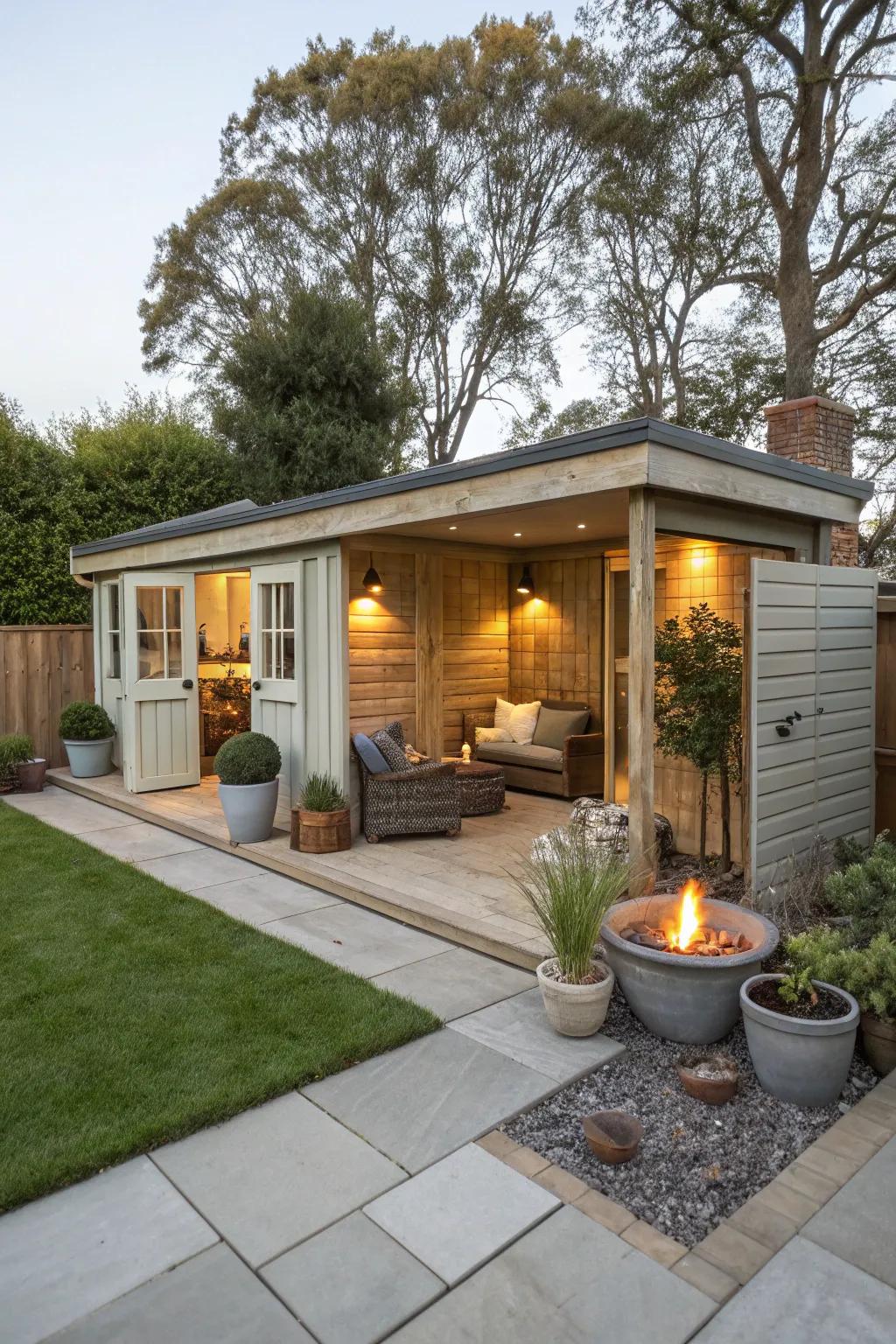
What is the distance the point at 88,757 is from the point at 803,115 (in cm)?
1414

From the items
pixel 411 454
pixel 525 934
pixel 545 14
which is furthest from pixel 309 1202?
pixel 545 14

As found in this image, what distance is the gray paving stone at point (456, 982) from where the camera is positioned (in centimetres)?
342

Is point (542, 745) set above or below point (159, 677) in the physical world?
below

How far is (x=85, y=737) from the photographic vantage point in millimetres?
8359

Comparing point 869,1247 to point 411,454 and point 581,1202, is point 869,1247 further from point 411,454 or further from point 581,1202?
point 411,454

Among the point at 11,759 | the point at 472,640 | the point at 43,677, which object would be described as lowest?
the point at 11,759

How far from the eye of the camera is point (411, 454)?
17703mm

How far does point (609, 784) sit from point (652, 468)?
320cm

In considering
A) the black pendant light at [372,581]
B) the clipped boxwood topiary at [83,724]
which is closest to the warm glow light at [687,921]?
the black pendant light at [372,581]

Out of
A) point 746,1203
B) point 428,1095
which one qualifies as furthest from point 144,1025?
point 746,1203

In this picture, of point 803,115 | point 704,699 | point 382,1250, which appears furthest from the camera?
point 803,115

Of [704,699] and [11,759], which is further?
[11,759]

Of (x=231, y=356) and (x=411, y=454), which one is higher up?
(x=231, y=356)

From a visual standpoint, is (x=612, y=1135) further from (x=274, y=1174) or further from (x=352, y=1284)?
(x=274, y=1174)
